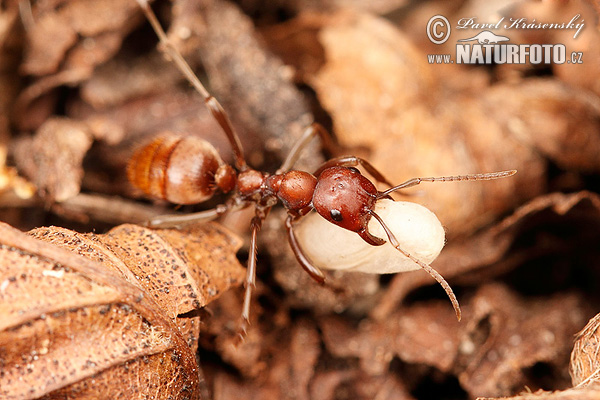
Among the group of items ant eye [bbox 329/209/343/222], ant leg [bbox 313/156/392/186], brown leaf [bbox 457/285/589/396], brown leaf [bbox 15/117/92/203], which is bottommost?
brown leaf [bbox 457/285/589/396]

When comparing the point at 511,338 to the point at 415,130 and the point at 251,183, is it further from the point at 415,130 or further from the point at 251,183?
the point at 251,183

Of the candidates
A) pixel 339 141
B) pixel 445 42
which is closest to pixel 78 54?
pixel 339 141

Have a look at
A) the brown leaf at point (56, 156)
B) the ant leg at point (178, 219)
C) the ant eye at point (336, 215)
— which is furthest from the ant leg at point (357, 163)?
the brown leaf at point (56, 156)

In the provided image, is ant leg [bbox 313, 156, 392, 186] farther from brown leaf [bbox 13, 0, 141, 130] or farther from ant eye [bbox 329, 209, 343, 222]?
brown leaf [bbox 13, 0, 141, 130]

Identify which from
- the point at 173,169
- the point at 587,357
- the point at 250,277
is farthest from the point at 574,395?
the point at 173,169

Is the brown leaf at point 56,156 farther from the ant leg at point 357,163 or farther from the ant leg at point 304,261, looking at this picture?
the ant leg at point 357,163

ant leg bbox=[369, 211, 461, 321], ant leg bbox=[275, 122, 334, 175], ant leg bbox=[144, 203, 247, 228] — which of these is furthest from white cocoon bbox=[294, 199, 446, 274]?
ant leg bbox=[144, 203, 247, 228]

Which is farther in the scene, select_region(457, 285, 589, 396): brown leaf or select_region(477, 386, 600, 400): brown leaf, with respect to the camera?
select_region(457, 285, 589, 396): brown leaf
